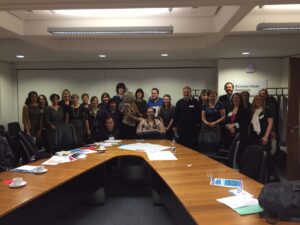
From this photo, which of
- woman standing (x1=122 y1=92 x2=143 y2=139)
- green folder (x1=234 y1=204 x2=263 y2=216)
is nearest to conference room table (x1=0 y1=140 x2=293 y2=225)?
green folder (x1=234 y1=204 x2=263 y2=216)

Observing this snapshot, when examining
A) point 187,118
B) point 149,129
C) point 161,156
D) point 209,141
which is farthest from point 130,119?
point 161,156

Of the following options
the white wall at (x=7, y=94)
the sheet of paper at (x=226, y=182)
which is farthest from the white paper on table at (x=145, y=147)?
the white wall at (x=7, y=94)

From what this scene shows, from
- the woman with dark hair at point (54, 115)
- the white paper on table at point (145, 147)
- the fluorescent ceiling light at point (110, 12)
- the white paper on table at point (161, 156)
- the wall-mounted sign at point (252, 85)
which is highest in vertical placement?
the fluorescent ceiling light at point (110, 12)

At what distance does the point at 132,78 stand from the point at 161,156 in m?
4.13

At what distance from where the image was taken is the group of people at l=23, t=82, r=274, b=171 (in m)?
4.71

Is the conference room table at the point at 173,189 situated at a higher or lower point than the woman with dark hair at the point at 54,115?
lower

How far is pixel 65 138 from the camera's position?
14.5 feet

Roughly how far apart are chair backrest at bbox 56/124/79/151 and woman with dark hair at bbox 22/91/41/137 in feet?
5.59

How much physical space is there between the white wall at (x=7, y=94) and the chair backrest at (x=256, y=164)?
20.3ft

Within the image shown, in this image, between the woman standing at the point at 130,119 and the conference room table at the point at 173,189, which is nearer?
the conference room table at the point at 173,189

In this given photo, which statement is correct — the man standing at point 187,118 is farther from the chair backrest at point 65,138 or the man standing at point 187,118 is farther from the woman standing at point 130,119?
the chair backrest at point 65,138

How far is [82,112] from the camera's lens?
5.58 m

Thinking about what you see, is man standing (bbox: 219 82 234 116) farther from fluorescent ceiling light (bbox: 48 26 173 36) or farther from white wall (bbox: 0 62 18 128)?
white wall (bbox: 0 62 18 128)

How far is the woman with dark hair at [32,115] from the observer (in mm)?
5734
